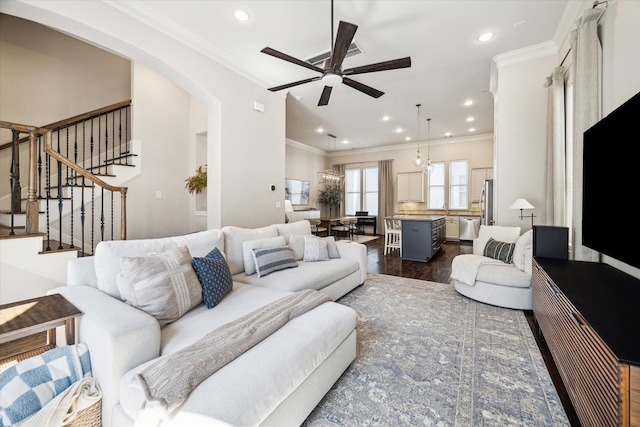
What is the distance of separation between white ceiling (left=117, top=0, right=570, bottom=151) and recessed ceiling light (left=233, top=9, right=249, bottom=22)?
0.05m

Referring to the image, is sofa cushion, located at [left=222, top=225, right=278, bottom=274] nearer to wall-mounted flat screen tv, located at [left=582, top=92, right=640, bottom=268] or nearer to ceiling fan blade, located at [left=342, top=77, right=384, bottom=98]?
ceiling fan blade, located at [left=342, top=77, right=384, bottom=98]

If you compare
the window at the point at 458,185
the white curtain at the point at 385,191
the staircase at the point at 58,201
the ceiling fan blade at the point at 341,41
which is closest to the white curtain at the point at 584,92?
the ceiling fan blade at the point at 341,41

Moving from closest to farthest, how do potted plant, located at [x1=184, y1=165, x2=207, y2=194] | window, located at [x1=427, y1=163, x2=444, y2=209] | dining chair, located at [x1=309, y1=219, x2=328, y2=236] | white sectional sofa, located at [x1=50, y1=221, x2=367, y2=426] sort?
white sectional sofa, located at [x1=50, y1=221, x2=367, y2=426], potted plant, located at [x1=184, y1=165, x2=207, y2=194], dining chair, located at [x1=309, y1=219, x2=328, y2=236], window, located at [x1=427, y1=163, x2=444, y2=209]

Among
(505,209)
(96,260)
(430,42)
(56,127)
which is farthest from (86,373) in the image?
(505,209)

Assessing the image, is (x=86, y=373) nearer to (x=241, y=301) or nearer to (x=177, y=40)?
(x=241, y=301)

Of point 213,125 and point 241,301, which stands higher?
point 213,125

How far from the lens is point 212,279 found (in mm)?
1979

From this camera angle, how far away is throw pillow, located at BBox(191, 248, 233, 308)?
1.92 meters

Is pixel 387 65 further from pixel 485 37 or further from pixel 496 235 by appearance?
pixel 496 235

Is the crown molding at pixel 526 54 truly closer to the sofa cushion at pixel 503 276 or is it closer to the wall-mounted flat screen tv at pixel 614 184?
the wall-mounted flat screen tv at pixel 614 184

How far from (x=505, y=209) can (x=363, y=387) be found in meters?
3.57

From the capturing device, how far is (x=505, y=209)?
3.94 m

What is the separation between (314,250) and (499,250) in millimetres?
2417

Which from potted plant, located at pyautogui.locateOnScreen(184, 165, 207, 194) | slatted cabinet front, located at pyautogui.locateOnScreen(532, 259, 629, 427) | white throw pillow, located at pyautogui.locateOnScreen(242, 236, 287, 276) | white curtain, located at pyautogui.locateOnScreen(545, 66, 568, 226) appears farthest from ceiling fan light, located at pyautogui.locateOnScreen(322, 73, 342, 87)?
potted plant, located at pyautogui.locateOnScreen(184, 165, 207, 194)
